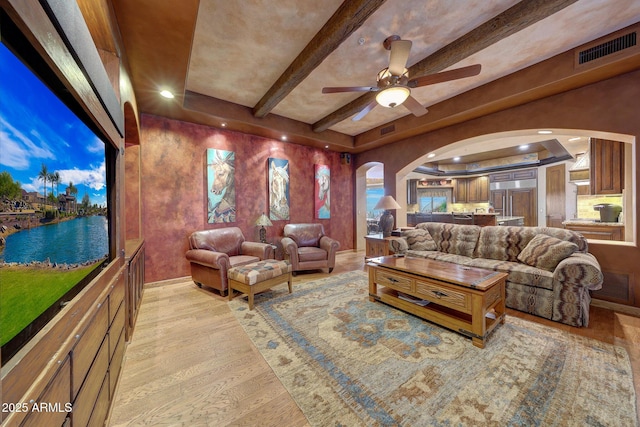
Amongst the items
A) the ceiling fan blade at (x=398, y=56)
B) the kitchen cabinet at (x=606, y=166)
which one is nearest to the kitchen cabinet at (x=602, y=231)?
the kitchen cabinet at (x=606, y=166)

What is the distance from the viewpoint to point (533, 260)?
292 cm

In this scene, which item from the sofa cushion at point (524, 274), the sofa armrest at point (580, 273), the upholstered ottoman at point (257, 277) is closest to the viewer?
the sofa armrest at point (580, 273)

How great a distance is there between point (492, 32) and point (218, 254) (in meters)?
4.00

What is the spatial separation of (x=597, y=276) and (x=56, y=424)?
3872 millimetres

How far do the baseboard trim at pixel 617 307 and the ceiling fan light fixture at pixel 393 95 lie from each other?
11.4ft

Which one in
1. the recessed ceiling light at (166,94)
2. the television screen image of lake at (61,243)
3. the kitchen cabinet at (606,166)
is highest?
the recessed ceiling light at (166,94)

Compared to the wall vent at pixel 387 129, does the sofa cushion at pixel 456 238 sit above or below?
below

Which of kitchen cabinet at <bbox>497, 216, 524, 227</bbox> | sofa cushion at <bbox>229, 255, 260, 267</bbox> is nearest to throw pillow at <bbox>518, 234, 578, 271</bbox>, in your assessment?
sofa cushion at <bbox>229, 255, 260, 267</bbox>

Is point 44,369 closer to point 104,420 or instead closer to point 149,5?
point 104,420

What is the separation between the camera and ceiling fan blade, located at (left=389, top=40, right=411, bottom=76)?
2080 millimetres

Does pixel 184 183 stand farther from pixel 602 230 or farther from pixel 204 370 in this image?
pixel 602 230

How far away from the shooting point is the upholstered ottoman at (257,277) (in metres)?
2.90

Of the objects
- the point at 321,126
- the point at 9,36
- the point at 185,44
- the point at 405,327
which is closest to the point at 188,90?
the point at 185,44

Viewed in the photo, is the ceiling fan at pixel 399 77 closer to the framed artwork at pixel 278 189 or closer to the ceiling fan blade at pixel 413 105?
the ceiling fan blade at pixel 413 105
